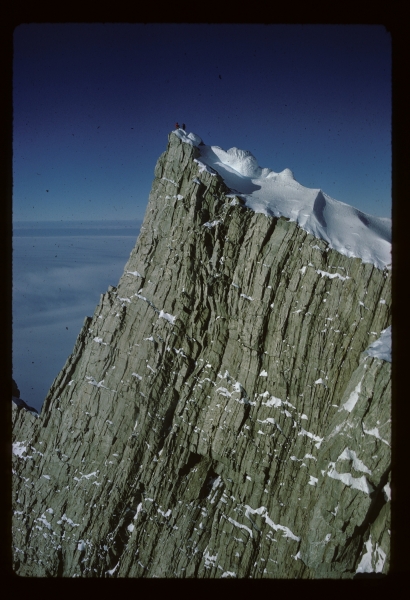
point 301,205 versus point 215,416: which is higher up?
point 301,205

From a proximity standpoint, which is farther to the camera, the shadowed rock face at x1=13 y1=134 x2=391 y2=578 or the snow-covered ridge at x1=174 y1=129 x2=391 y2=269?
the snow-covered ridge at x1=174 y1=129 x2=391 y2=269

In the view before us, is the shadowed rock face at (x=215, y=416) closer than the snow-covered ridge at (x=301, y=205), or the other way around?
the shadowed rock face at (x=215, y=416)

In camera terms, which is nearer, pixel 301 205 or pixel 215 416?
pixel 215 416

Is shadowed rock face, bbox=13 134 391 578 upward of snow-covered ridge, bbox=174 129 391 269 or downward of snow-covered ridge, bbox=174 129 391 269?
downward

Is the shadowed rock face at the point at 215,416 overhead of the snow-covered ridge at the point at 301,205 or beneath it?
beneath

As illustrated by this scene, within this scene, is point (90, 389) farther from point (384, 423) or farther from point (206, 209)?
point (384, 423)
